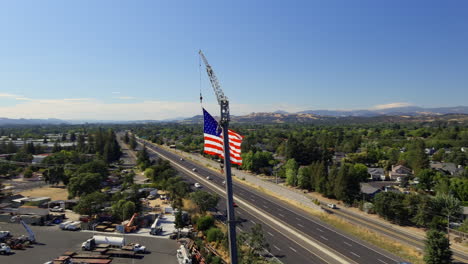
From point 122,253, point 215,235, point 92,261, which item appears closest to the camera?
point 92,261

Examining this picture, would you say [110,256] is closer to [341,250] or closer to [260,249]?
[260,249]

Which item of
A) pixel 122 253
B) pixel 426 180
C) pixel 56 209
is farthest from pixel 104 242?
pixel 426 180

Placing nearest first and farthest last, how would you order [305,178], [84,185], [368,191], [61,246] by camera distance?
[61,246], [84,185], [368,191], [305,178]

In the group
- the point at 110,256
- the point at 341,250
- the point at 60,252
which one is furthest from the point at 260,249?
the point at 60,252

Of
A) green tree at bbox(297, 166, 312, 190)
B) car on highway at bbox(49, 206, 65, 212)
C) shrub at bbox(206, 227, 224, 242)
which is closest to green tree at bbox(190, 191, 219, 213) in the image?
shrub at bbox(206, 227, 224, 242)

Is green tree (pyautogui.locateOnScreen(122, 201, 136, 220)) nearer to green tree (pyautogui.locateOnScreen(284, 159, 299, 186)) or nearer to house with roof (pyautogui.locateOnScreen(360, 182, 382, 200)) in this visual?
green tree (pyautogui.locateOnScreen(284, 159, 299, 186))

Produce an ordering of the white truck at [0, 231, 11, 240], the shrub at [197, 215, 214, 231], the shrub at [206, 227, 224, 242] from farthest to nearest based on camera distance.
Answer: the shrub at [197, 215, 214, 231] → the white truck at [0, 231, 11, 240] → the shrub at [206, 227, 224, 242]

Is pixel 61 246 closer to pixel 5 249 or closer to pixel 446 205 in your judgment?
pixel 5 249
